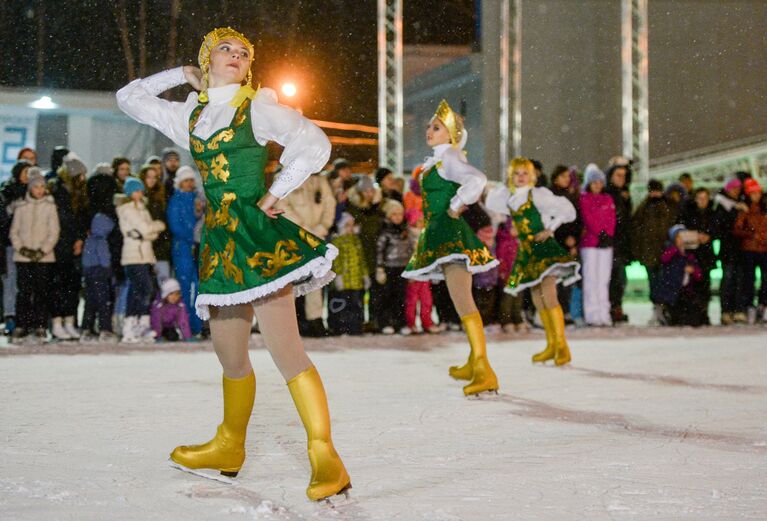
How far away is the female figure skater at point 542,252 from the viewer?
23.1ft

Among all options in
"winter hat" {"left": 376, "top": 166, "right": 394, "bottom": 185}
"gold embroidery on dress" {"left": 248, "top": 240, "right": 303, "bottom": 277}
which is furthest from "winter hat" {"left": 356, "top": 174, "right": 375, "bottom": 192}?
"gold embroidery on dress" {"left": 248, "top": 240, "right": 303, "bottom": 277}

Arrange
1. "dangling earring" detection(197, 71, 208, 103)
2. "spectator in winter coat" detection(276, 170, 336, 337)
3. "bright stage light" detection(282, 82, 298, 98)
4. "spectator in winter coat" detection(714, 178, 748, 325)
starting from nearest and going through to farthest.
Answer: "dangling earring" detection(197, 71, 208, 103), "spectator in winter coat" detection(276, 170, 336, 337), "spectator in winter coat" detection(714, 178, 748, 325), "bright stage light" detection(282, 82, 298, 98)

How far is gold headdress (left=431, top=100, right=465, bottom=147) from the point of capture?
6020 millimetres

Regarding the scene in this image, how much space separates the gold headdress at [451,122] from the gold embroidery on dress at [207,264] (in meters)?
2.82

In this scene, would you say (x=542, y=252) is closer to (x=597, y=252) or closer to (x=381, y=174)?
(x=597, y=252)

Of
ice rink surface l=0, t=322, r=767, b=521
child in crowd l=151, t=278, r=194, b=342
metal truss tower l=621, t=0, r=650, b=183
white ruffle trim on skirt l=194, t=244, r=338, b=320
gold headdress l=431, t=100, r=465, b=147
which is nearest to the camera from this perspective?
ice rink surface l=0, t=322, r=767, b=521

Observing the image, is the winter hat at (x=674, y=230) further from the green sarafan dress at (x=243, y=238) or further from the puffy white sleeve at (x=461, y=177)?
the green sarafan dress at (x=243, y=238)

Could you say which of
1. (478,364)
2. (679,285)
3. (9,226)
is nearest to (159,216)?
(9,226)

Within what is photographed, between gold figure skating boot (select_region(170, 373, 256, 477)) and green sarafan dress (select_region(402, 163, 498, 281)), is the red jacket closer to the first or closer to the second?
green sarafan dress (select_region(402, 163, 498, 281))

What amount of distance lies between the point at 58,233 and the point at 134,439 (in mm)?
4970

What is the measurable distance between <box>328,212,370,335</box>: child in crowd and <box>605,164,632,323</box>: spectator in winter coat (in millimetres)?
2795

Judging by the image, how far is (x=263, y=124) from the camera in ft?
11.1

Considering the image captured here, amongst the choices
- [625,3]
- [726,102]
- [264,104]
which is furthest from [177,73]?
[726,102]

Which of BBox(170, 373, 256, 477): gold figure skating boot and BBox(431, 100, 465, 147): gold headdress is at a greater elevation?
BBox(431, 100, 465, 147): gold headdress
